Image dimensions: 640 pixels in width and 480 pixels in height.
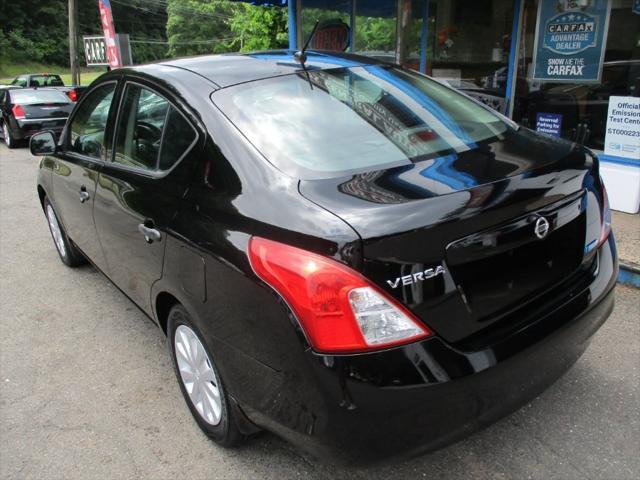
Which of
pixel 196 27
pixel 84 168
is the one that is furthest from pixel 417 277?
pixel 196 27

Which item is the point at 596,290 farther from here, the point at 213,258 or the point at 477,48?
the point at 477,48

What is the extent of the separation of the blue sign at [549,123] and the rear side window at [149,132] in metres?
4.93

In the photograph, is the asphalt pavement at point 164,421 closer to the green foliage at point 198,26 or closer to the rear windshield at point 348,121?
the rear windshield at point 348,121

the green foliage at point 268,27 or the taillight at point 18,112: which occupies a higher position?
the green foliage at point 268,27

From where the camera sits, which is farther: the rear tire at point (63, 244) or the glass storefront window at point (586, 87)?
the glass storefront window at point (586, 87)

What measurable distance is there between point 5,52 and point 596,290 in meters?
62.9

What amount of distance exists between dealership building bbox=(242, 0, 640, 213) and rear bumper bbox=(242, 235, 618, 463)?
3834mm

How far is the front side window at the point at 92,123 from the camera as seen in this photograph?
10.4 feet

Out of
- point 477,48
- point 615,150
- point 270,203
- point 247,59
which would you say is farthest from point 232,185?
point 477,48

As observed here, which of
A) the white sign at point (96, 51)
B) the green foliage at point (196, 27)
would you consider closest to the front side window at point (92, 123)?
the white sign at point (96, 51)

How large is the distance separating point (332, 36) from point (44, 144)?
20.3 feet

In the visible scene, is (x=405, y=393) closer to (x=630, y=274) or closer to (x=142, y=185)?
(x=142, y=185)

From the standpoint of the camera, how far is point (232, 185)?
198 cm

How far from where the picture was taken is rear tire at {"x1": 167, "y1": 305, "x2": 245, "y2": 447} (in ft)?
7.30
